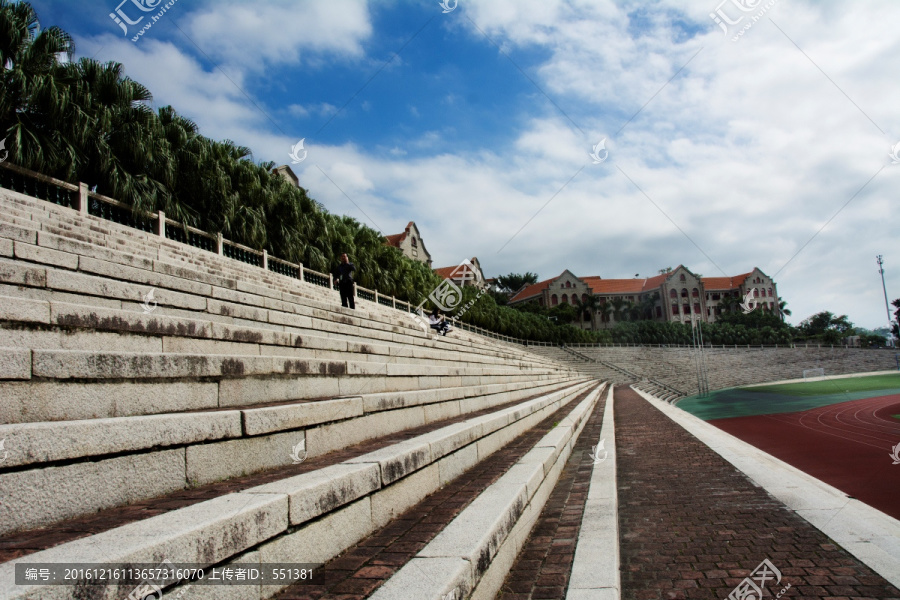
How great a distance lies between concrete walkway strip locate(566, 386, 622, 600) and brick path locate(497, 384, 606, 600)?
0.19 ft

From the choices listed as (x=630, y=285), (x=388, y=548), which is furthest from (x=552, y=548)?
(x=630, y=285)

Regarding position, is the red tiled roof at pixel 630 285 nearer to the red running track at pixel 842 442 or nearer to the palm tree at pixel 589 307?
the palm tree at pixel 589 307

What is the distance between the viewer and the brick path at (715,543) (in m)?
2.82

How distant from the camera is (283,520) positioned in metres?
2.00

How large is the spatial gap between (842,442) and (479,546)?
15.7 metres

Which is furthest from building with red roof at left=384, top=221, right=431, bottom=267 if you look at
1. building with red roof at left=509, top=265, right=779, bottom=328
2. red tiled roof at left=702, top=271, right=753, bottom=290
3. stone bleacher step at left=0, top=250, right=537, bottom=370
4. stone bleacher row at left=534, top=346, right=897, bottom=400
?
red tiled roof at left=702, top=271, right=753, bottom=290

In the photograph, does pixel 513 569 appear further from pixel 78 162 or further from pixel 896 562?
pixel 78 162

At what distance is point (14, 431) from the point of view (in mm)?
1693

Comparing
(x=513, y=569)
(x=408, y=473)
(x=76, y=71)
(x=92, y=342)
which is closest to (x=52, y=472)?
(x=92, y=342)

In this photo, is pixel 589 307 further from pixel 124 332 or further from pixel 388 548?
pixel 388 548

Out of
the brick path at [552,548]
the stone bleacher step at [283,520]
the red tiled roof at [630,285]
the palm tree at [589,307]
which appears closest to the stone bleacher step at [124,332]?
the stone bleacher step at [283,520]

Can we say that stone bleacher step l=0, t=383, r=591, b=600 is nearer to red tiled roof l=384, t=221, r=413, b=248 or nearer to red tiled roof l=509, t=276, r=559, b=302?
red tiled roof l=384, t=221, r=413, b=248

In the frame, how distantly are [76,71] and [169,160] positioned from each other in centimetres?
279

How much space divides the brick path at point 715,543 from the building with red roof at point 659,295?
7843 centimetres
